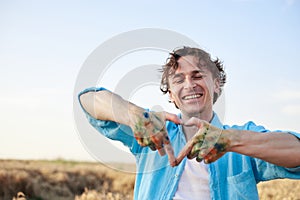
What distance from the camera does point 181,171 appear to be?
281 centimetres

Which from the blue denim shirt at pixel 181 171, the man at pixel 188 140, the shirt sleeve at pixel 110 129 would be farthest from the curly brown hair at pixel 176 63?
the shirt sleeve at pixel 110 129

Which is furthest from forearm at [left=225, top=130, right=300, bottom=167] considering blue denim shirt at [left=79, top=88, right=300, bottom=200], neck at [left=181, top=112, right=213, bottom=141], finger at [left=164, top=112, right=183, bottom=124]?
neck at [left=181, top=112, right=213, bottom=141]

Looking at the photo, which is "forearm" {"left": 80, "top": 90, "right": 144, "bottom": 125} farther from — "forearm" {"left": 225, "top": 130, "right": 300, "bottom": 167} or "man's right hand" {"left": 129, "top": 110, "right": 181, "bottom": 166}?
"forearm" {"left": 225, "top": 130, "right": 300, "bottom": 167}

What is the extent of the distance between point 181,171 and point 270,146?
619 mm

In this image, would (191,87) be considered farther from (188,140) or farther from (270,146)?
(270,146)

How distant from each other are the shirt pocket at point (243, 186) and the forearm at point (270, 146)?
0.33 m

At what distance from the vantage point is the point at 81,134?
2471 mm

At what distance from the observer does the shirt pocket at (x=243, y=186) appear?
2801 millimetres

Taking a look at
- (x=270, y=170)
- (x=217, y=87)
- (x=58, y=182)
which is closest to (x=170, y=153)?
(x=270, y=170)

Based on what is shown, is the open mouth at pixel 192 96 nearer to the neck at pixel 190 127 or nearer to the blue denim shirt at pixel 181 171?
the neck at pixel 190 127

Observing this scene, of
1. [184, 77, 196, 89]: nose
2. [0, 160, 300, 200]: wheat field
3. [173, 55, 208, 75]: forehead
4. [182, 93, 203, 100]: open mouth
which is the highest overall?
[173, 55, 208, 75]: forehead

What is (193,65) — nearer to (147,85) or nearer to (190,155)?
(147,85)

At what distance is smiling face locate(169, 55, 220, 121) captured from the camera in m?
2.78

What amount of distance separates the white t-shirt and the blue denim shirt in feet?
0.10
